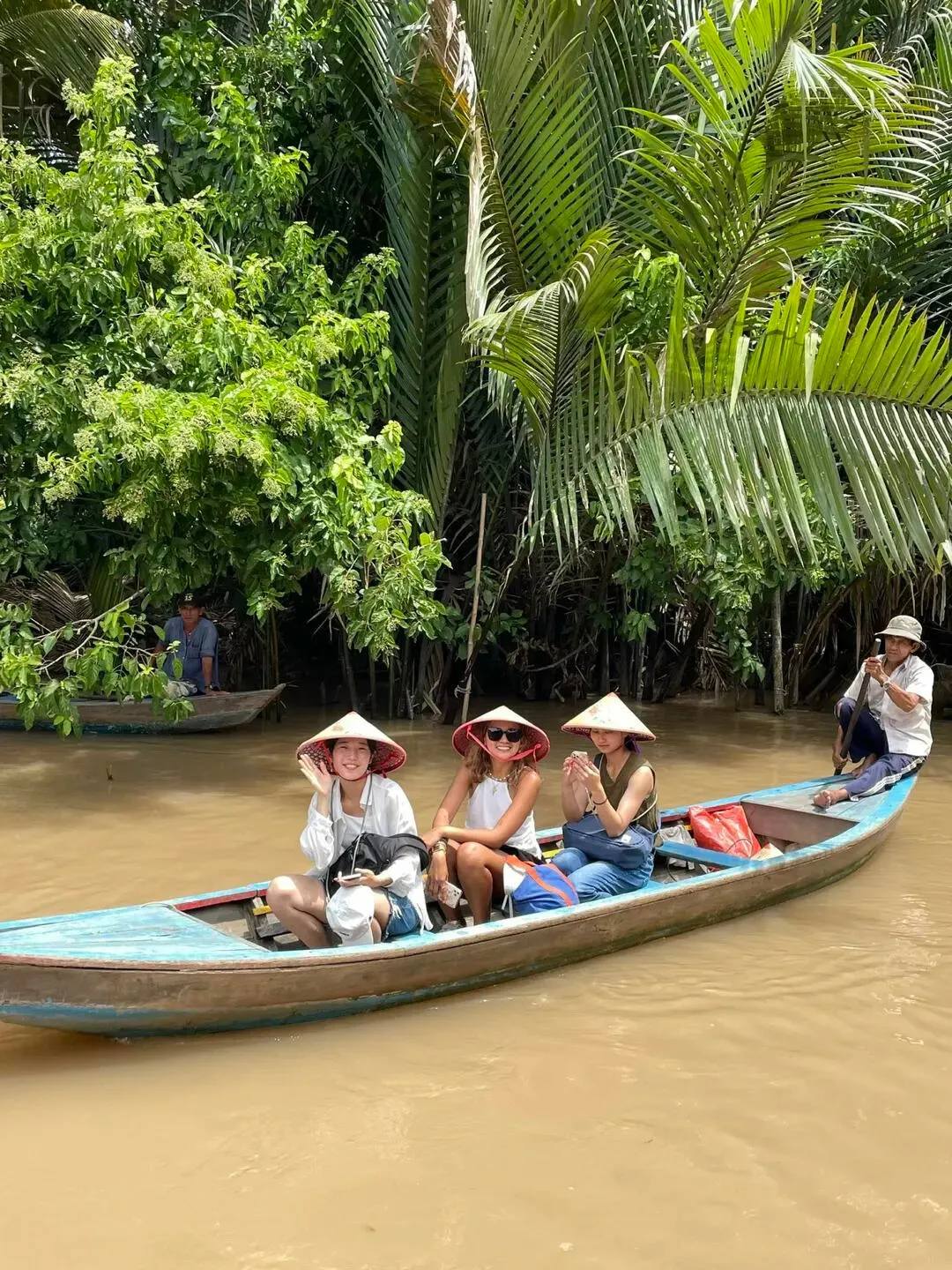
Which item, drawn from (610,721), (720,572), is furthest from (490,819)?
Answer: (720,572)

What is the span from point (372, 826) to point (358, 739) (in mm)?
336

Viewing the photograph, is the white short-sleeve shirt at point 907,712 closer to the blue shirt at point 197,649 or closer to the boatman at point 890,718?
the boatman at point 890,718

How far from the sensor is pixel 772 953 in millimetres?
4762

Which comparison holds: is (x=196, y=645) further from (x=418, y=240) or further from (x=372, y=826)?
(x=372, y=826)

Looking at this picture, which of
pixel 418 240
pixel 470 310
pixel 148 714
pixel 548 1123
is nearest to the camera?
pixel 548 1123

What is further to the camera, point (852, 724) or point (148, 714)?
point (148, 714)

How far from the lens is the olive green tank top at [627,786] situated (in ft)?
16.1

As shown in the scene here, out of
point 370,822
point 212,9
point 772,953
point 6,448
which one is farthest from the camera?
point 212,9

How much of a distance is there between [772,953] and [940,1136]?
1523mm

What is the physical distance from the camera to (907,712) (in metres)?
6.71

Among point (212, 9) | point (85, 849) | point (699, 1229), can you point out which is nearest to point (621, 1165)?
point (699, 1229)

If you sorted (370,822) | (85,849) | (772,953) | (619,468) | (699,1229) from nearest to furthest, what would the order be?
(699,1229) < (370,822) < (772,953) < (85,849) < (619,468)

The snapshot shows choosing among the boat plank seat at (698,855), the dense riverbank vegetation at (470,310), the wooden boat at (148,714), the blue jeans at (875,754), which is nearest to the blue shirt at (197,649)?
the wooden boat at (148,714)

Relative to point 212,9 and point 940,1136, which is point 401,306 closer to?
point 212,9
